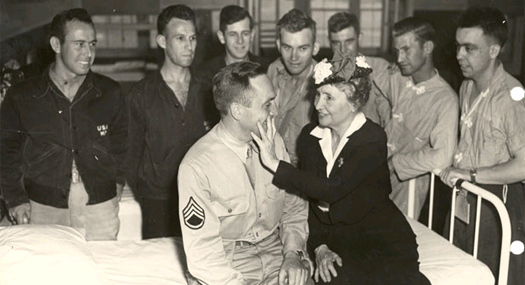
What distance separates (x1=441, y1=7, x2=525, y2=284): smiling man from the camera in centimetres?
308

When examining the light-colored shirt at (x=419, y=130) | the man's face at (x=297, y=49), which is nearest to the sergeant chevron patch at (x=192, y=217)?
the man's face at (x=297, y=49)

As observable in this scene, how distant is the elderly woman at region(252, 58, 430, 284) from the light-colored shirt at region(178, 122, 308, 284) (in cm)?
13

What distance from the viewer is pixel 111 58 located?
6.70 m

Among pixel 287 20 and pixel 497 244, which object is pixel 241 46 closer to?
pixel 287 20

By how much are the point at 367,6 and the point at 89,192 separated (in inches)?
192

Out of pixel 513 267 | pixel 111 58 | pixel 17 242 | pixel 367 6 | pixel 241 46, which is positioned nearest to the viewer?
pixel 17 242

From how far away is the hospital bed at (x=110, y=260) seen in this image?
2584mm

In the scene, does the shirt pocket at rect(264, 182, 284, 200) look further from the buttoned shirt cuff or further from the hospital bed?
the buttoned shirt cuff

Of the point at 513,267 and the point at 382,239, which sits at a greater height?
the point at 382,239

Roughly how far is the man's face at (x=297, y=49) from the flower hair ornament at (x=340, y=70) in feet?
3.10

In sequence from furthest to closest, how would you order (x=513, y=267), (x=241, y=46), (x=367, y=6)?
(x=367, y=6)
(x=241, y=46)
(x=513, y=267)

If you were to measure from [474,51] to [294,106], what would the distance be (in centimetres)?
119

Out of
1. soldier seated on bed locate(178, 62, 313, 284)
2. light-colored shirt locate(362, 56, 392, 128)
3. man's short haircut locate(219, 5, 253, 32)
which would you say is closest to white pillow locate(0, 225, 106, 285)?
soldier seated on bed locate(178, 62, 313, 284)

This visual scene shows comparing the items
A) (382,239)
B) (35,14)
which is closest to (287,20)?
(382,239)
